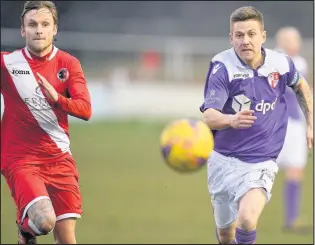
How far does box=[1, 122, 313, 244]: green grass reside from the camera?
9.88 metres

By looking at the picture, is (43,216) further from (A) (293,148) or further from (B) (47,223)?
(A) (293,148)

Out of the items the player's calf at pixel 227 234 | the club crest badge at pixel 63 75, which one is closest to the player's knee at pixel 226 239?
the player's calf at pixel 227 234

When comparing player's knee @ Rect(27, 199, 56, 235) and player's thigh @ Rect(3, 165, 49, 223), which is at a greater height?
player's thigh @ Rect(3, 165, 49, 223)

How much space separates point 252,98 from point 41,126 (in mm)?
1608

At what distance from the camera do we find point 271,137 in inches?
272

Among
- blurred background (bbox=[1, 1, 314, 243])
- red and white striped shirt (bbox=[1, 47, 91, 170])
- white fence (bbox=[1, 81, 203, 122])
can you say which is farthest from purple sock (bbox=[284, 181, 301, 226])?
white fence (bbox=[1, 81, 203, 122])

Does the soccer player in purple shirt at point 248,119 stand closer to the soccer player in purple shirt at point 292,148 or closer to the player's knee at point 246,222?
the player's knee at point 246,222

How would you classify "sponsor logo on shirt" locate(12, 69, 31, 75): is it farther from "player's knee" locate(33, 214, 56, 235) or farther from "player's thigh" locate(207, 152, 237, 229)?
"player's thigh" locate(207, 152, 237, 229)

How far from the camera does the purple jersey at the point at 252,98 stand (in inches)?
262

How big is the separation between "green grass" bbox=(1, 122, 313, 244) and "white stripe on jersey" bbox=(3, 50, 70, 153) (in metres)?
2.99

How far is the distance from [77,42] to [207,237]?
1760 centimetres

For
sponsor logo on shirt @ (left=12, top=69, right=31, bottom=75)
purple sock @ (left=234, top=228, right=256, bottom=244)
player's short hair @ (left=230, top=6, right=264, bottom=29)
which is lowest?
purple sock @ (left=234, top=228, right=256, bottom=244)

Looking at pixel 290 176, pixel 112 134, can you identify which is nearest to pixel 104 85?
pixel 112 134

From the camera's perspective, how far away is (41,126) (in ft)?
21.0
